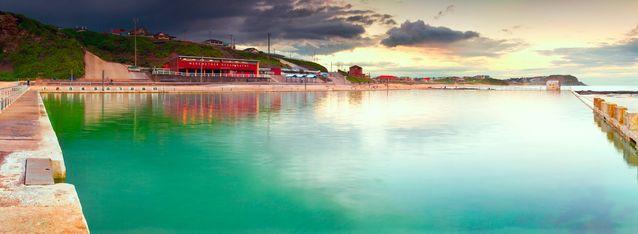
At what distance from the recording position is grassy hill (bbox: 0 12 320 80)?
117000 mm

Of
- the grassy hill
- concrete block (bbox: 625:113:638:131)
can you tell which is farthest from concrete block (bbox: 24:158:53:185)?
the grassy hill

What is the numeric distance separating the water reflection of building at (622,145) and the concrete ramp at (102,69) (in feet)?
356

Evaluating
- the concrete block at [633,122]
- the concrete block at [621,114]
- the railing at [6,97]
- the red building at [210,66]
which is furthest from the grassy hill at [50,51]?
the concrete block at [633,122]

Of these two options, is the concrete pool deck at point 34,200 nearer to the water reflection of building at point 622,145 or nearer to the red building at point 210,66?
the water reflection of building at point 622,145

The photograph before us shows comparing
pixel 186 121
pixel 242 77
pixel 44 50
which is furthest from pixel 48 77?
pixel 186 121

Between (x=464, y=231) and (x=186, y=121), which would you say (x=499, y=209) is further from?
(x=186, y=121)

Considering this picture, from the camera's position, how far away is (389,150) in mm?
22031

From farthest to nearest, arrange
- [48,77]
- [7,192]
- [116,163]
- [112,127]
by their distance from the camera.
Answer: [48,77] < [112,127] < [116,163] < [7,192]

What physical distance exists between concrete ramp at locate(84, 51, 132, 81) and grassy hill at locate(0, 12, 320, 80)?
84.9 inches

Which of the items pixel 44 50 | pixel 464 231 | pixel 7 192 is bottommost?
pixel 464 231

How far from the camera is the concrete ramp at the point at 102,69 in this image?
122 m

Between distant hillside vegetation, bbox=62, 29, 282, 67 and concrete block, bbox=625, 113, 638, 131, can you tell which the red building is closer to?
distant hillside vegetation, bbox=62, 29, 282, 67

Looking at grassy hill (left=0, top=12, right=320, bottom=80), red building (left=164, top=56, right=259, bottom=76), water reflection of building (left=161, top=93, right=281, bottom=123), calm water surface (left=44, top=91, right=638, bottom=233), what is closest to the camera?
calm water surface (left=44, top=91, right=638, bottom=233)

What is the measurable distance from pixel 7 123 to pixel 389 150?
1642 centimetres
